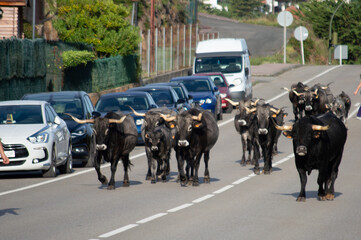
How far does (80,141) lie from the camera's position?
21781 mm

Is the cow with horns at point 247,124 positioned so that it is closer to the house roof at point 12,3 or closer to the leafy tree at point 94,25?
the house roof at point 12,3

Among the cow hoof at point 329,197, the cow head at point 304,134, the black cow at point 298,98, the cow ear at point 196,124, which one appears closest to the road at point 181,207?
the cow hoof at point 329,197

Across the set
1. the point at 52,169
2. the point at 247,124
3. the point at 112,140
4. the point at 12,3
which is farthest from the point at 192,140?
the point at 12,3

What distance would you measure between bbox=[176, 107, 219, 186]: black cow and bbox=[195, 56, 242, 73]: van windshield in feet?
76.0

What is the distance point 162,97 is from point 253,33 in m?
69.0

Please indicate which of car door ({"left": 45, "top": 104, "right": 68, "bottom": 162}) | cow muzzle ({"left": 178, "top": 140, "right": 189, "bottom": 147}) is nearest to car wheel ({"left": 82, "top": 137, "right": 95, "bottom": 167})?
car door ({"left": 45, "top": 104, "right": 68, "bottom": 162})

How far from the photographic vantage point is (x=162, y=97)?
29.0 metres

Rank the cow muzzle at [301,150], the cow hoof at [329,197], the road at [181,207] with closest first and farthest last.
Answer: the road at [181,207]
the cow muzzle at [301,150]
the cow hoof at [329,197]

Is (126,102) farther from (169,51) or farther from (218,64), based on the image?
(169,51)

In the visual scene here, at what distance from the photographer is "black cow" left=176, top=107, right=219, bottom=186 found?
1736cm

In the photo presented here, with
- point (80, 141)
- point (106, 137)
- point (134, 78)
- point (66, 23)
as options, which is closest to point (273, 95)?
point (134, 78)

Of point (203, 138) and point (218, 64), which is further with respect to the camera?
point (218, 64)

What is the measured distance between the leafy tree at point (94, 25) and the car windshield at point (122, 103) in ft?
47.5

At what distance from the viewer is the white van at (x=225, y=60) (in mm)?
41000
